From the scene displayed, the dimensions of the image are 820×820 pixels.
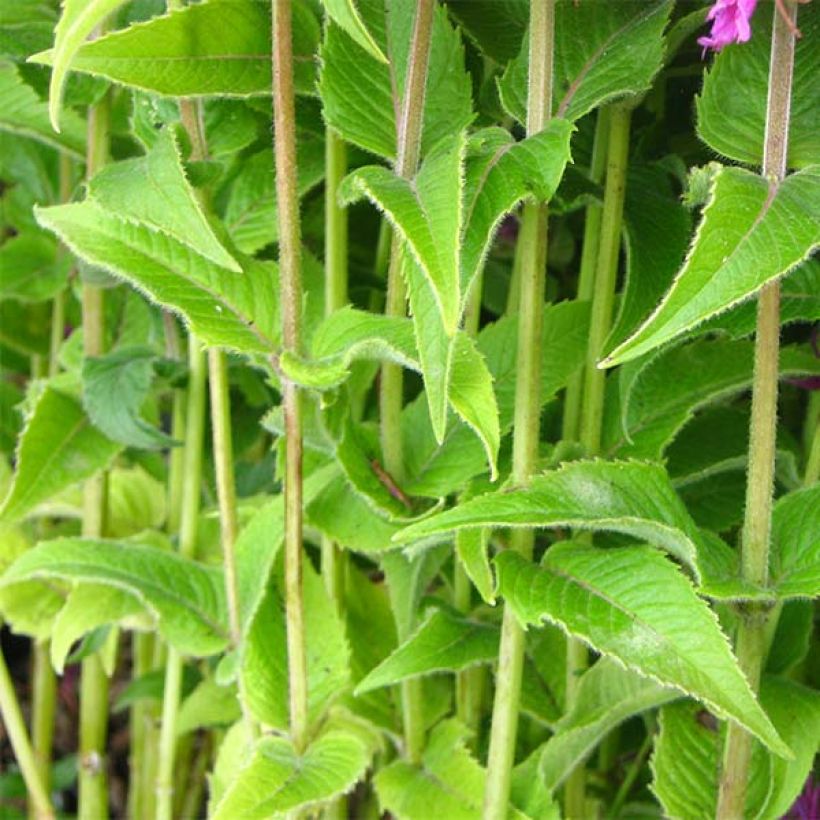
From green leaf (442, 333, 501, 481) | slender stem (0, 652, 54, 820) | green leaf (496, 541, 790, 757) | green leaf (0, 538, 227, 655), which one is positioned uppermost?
green leaf (442, 333, 501, 481)

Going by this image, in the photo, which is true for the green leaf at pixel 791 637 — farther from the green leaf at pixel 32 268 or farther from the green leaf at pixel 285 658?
the green leaf at pixel 32 268

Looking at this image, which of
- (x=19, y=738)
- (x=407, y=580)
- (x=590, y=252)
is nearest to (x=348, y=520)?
(x=407, y=580)

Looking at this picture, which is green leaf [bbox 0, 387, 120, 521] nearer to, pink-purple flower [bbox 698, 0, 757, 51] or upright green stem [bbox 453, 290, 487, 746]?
upright green stem [bbox 453, 290, 487, 746]

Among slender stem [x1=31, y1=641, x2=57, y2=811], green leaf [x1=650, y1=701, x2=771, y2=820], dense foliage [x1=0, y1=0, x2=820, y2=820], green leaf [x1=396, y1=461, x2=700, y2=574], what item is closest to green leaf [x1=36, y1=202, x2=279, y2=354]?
dense foliage [x1=0, y1=0, x2=820, y2=820]

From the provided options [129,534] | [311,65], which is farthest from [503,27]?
[129,534]

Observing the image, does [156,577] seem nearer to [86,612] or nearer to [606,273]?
[86,612]

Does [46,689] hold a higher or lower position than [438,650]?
lower

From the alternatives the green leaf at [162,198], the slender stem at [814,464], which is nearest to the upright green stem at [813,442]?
the slender stem at [814,464]
